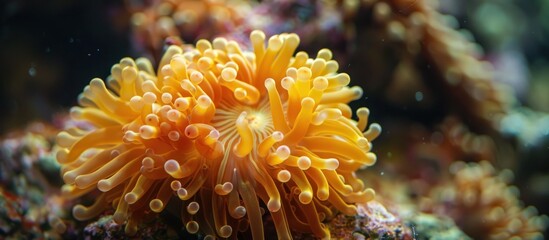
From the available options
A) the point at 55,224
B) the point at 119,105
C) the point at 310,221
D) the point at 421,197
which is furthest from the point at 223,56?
the point at 421,197

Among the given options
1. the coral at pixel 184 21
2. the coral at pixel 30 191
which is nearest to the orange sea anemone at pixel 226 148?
the coral at pixel 30 191

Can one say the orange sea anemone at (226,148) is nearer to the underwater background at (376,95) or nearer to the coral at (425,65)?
the underwater background at (376,95)

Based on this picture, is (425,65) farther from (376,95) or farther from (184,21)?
(184,21)

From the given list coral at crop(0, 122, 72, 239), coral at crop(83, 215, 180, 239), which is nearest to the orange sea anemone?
coral at crop(83, 215, 180, 239)

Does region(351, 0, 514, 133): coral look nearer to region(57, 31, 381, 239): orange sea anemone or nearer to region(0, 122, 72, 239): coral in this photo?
region(57, 31, 381, 239): orange sea anemone

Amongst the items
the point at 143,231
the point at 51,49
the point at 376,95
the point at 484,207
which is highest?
the point at 51,49

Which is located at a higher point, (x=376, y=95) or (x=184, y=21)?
(x=184, y=21)

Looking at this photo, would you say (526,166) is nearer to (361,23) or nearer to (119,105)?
(361,23)

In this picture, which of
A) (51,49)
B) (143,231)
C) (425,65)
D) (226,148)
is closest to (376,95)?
(425,65)
